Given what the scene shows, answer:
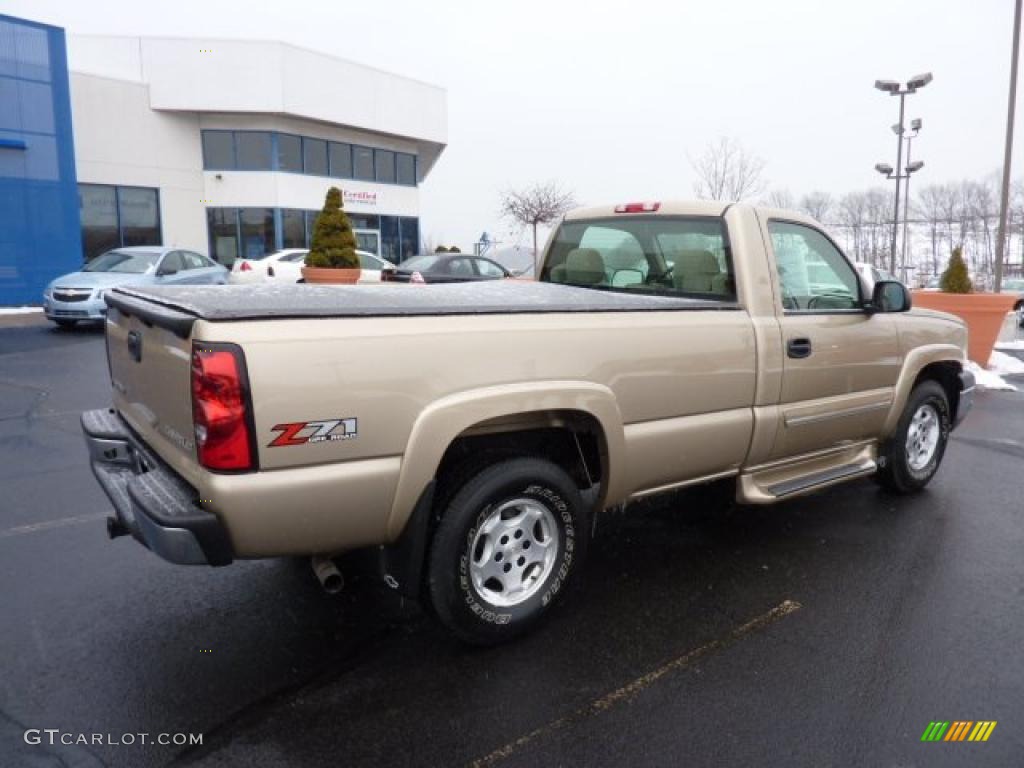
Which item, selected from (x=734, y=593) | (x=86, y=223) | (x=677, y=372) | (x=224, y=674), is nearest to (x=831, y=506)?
(x=734, y=593)

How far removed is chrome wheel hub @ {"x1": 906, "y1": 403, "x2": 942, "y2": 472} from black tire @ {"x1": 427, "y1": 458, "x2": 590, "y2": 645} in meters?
3.04

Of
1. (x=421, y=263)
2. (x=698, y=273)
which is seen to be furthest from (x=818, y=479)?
(x=421, y=263)

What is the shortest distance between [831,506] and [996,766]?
276 centimetres

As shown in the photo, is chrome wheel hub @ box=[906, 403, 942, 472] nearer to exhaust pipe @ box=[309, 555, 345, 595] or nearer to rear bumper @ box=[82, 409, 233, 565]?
exhaust pipe @ box=[309, 555, 345, 595]

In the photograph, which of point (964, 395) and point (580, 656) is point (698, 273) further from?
point (964, 395)

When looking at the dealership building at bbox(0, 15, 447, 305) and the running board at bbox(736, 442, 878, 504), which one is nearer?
the running board at bbox(736, 442, 878, 504)

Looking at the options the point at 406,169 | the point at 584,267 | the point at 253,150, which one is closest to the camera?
the point at 584,267

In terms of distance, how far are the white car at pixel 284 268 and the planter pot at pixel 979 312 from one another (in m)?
12.6

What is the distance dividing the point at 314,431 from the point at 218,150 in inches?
1178

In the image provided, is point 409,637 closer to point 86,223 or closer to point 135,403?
point 135,403

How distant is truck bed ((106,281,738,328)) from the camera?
2686 millimetres

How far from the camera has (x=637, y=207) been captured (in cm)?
474

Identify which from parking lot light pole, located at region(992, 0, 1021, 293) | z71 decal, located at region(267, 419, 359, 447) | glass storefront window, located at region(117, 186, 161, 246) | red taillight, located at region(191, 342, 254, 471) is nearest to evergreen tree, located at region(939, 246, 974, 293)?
parking lot light pole, located at region(992, 0, 1021, 293)

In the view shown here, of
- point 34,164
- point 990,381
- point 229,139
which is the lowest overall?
point 990,381
